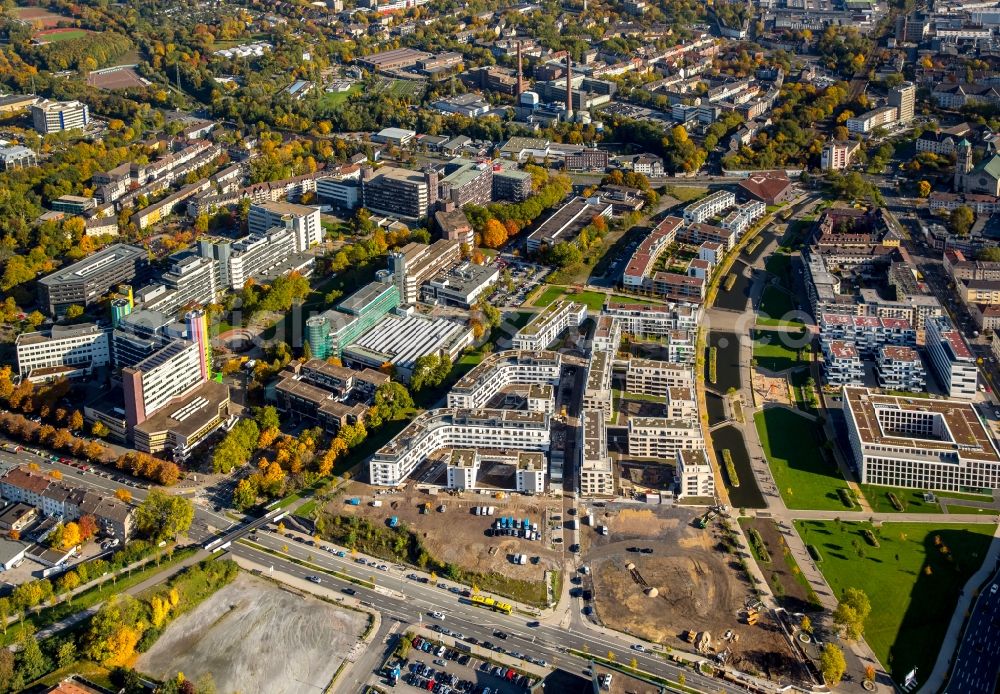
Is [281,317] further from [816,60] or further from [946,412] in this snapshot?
[816,60]

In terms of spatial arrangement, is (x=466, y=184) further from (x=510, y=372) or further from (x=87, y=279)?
(x=87, y=279)

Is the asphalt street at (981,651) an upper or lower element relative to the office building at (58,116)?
lower

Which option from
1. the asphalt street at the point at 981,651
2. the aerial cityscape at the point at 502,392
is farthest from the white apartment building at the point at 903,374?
the asphalt street at the point at 981,651

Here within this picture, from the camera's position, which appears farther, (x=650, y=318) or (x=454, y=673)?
(x=650, y=318)

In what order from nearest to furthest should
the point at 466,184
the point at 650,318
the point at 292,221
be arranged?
the point at 650,318 < the point at 292,221 < the point at 466,184

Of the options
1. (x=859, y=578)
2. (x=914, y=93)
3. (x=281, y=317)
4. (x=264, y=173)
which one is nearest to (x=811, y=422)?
(x=859, y=578)

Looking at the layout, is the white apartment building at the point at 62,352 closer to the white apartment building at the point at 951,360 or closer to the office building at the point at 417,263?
the office building at the point at 417,263

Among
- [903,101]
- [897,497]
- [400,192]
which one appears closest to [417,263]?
[400,192]
